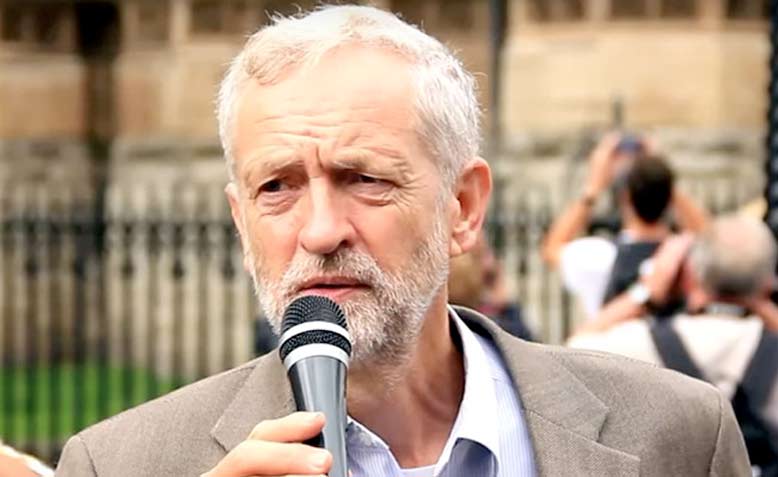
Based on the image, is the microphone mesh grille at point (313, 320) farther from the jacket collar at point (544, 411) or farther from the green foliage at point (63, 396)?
the green foliage at point (63, 396)

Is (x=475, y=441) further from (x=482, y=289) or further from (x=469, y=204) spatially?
(x=482, y=289)

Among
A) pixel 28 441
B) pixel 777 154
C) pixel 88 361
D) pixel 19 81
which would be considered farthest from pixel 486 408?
pixel 19 81

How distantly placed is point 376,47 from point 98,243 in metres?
10.4

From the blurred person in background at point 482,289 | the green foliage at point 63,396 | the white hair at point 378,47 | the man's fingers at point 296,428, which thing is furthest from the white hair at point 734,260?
the green foliage at point 63,396

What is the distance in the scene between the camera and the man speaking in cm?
250

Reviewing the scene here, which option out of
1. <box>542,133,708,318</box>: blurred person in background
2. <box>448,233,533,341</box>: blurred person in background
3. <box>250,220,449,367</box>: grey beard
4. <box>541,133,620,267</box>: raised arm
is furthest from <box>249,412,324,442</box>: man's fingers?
<box>541,133,620,267</box>: raised arm

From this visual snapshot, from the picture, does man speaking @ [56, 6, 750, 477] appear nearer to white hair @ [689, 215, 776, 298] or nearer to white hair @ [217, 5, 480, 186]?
white hair @ [217, 5, 480, 186]

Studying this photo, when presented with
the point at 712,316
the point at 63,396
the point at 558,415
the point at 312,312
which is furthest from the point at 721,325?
the point at 63,396

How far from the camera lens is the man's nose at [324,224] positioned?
2445 mm

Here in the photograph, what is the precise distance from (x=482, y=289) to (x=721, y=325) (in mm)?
1849

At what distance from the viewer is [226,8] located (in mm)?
16406

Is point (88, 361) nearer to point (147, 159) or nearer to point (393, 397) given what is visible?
point (147, 159)

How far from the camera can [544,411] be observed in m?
2.72

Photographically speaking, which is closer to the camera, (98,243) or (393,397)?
(393,397)
